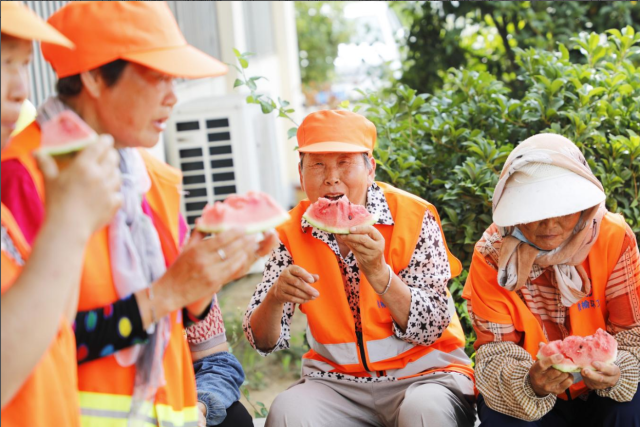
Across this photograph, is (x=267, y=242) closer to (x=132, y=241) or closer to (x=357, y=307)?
(x=132, y=241)

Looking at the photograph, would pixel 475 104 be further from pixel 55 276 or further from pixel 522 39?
pixel 55 276

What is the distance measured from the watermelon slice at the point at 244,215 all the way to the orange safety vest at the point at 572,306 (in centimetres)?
117

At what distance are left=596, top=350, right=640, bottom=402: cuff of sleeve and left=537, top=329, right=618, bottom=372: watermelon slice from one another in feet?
0.35

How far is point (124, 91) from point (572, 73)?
9.84 ft

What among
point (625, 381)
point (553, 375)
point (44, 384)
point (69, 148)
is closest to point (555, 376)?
point (553, 375)

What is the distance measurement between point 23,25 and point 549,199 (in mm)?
Result: 1886

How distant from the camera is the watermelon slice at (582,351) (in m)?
2.66

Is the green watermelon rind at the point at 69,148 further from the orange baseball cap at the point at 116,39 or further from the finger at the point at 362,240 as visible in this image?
the finger at the point at 362,240

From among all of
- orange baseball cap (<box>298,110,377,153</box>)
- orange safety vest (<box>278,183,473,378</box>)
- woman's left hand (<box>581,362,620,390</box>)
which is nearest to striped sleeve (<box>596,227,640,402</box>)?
woman's left hand (<box>581,362,620,390</box>)

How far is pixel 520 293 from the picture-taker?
10.0 ft

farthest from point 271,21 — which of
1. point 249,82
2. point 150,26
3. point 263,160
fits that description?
point 150,26

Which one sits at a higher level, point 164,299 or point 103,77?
point 103,77

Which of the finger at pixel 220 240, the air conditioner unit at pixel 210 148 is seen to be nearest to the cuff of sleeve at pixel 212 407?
the finger at pixel 220 240

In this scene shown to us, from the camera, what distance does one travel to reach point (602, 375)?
107 inches
